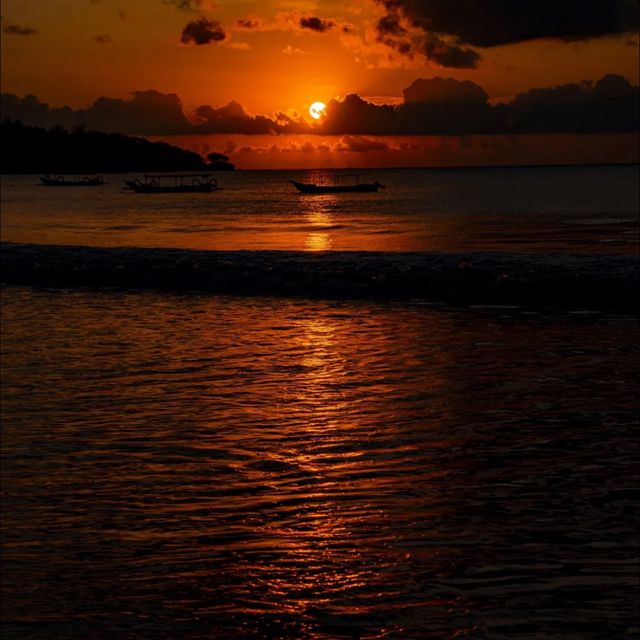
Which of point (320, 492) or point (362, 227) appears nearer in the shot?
point (320, 492)

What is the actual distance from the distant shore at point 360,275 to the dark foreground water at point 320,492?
38.4 feet

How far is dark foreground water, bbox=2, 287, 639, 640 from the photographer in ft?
28.3

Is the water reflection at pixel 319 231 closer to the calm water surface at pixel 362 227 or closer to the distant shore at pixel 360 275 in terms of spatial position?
the calm water surface at pixel 362 227

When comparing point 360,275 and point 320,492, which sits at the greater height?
point 360,275

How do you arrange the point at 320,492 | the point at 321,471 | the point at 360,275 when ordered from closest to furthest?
the point at 320,492 → the point at 321,471 → the point at 360,275

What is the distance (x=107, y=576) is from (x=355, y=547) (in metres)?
2.28

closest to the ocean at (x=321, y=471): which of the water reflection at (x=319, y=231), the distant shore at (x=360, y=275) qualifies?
the distant shore at (x=360, y=275)

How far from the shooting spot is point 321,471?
1280cm

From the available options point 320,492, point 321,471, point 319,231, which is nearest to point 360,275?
point 321,471

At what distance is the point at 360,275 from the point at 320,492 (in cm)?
2904

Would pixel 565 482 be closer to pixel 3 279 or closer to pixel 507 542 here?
pixel 507 542

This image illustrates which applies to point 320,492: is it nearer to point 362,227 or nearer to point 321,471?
point 321,471

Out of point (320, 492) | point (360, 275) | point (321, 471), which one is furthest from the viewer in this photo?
point (360, 275)

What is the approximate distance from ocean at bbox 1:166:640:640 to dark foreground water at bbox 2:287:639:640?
0.04 metres
